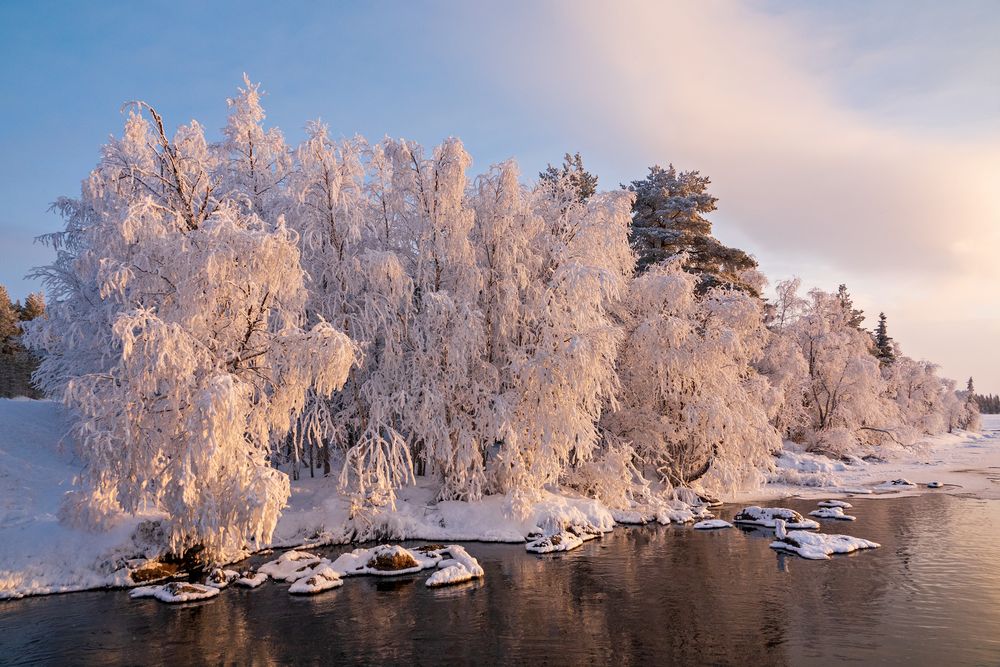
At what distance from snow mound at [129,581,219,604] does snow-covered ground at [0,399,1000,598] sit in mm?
1284

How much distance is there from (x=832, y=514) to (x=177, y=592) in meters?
22.9

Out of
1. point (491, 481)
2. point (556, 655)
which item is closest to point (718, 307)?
point (491, 481)

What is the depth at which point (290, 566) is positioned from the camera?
59.4 feet

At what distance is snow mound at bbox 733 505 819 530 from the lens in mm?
23278

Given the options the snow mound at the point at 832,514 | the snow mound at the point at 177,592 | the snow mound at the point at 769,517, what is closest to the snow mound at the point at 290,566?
the snow mound at the point at 177,592

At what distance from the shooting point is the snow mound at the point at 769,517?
23278 mm

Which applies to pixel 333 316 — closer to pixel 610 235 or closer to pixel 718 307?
pixel 610 235

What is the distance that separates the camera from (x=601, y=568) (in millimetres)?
18047

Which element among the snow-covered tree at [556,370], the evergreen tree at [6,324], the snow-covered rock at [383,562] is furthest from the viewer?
the evergreen tree at [6,324]

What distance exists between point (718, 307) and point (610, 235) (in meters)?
6.87

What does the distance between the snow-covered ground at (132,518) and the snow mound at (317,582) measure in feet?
14.5

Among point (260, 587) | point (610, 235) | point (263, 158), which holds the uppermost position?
point (263, 158)

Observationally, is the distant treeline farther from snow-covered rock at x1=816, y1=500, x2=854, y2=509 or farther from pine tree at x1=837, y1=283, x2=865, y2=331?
snow-covered rock at x1=816, y1=500, x2=854, y2=509

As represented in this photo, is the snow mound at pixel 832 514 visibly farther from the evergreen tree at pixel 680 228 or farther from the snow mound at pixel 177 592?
the snow mound at pixel 177 592
